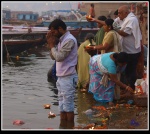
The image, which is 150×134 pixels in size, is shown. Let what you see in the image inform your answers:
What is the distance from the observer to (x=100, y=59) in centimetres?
753

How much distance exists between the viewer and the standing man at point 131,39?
26.8ft

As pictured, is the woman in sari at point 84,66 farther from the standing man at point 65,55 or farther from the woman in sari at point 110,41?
the standing man at point 65,55

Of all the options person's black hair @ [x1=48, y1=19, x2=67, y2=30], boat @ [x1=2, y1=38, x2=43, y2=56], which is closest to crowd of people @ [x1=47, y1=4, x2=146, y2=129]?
person's black hair @ [x1=48, y1=19, x2=67, y2=30]

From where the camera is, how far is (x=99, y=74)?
7.71 metres

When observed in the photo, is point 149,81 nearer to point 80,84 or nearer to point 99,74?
point 99,74

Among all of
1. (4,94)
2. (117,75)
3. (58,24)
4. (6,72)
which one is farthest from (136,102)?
(6,72)

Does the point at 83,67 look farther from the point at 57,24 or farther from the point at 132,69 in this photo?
the point at 57,24

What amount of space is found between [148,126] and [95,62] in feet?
7.63

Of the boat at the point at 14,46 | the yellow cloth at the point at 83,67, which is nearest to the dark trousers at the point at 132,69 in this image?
the yellow cloth at the point at 83,67

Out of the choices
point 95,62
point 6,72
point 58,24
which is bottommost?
point 6,72

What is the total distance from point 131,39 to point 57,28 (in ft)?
8.94

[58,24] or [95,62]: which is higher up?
[58,24]

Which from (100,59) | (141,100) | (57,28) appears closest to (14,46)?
(100,59)

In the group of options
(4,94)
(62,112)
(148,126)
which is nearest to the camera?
(148,126)
